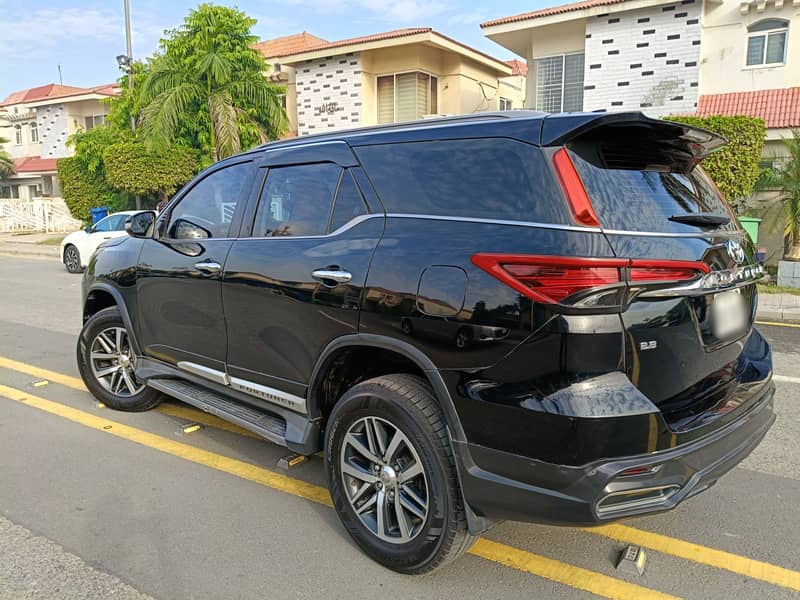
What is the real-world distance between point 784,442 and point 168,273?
4201 mm

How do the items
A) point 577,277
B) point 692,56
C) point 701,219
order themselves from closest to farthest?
point 577,277 < point 701,219 < point 692,56

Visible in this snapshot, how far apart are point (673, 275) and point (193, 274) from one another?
2.73 m

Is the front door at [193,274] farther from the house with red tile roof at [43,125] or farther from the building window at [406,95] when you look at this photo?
the house with red tile roof at [43,125]

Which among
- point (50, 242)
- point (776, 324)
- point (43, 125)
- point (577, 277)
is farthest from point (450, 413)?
point (43, 125)

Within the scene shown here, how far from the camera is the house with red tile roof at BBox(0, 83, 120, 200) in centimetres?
3356

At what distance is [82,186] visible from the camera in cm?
2391

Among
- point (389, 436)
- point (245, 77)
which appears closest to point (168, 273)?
point (389, 436)

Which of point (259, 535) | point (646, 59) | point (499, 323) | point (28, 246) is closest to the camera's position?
point (499, 323)

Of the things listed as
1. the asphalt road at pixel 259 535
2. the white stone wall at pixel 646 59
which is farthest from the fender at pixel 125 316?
the white stone wall at pixel 646 59

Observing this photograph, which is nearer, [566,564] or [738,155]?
[566,564]

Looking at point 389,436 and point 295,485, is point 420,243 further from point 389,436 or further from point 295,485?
point 295,485

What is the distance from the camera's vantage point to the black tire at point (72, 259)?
14281 millimetres

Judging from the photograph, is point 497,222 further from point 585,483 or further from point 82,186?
point 82,186

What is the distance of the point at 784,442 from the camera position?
4230 millimetres
